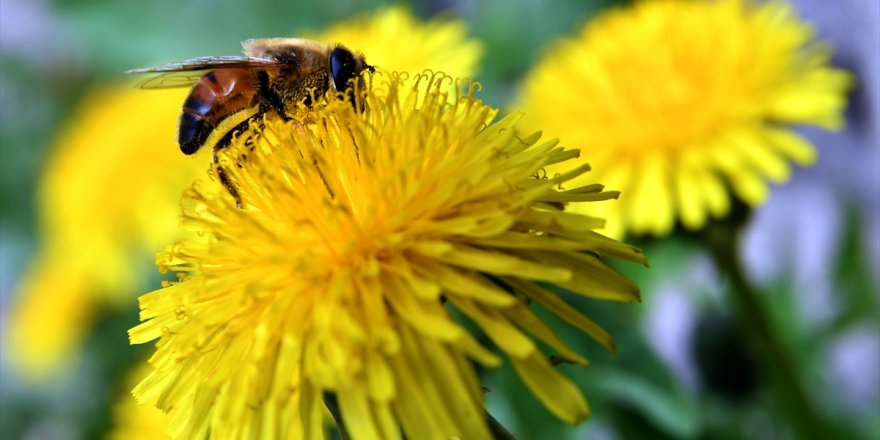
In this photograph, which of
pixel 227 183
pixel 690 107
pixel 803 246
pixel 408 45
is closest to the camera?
pixel 227 183

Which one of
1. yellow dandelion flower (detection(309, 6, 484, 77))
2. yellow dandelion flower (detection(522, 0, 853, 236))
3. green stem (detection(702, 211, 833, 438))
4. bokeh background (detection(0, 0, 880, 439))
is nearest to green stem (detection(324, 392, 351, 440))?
bokeh background (detection(0, 0, 880, 439))

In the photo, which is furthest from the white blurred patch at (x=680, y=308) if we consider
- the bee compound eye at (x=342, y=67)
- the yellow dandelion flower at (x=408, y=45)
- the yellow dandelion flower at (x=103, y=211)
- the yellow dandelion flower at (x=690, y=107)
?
the yellow dandelion flower at (x=103, y=211)

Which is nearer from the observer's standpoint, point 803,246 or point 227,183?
point 227,183

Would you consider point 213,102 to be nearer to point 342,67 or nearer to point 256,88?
point 256,88

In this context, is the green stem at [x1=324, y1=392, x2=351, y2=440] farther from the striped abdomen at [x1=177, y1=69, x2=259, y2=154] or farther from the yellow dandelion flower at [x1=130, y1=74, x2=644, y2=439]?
the striped abdomen at [x1=177, y1=69, x2=259, y2=154]

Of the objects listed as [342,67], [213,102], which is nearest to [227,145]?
[213,102]

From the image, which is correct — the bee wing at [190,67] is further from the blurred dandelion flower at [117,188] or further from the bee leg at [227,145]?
the blurred dandelion flower at [117,188]

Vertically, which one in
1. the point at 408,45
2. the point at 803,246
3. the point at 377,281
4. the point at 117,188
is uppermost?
the point at 408,45

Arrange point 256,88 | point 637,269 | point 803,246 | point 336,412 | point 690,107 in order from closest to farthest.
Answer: point 336,412
point 256,88
point 690,107
point 637,269
point 803,246
